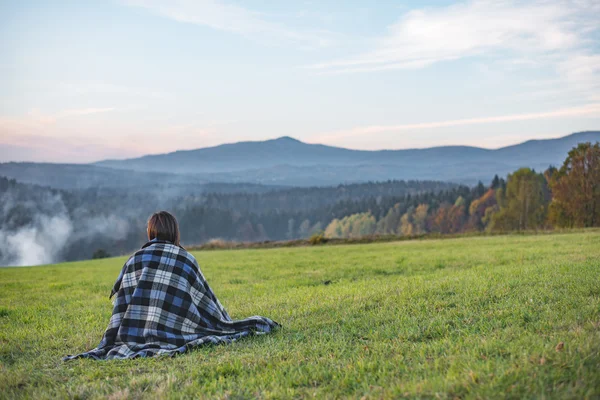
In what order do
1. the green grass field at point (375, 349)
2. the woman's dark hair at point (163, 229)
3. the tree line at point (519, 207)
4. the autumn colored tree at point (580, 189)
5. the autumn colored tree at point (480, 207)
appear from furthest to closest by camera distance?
the autumn colored tree at point (480, 207), the tree line at point (519, 207), the autumn colored tree at point (580, 189), the woman's dark hair at point (163, 229), the green grass field at point (375, 349)

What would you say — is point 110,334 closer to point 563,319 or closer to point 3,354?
point 3,354

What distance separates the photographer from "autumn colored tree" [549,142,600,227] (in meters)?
59.4

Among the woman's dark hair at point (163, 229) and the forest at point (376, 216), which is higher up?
the woman's dark hair at point (163, 229)

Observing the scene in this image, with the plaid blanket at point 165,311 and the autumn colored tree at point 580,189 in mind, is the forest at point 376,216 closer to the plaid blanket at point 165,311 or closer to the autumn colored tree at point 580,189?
Answer: the autumn colored tree at point 580,189

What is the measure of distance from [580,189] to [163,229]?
209ft

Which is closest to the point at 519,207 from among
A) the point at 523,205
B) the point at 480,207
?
the point at 523,205

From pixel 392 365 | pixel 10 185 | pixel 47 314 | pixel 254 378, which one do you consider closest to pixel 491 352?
pixel 392 365

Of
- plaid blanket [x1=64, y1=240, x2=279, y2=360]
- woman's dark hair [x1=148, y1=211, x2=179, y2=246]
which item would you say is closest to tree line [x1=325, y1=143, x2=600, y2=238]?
plaid blanket [x1=64, y1=240, x2=279, y2=360]

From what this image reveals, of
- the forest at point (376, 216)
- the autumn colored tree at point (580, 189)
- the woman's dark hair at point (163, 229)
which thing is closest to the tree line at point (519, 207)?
the autumn colored tree at point (580, 189)

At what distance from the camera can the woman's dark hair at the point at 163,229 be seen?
331 inches

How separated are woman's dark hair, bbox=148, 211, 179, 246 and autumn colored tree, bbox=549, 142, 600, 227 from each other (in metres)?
61.3

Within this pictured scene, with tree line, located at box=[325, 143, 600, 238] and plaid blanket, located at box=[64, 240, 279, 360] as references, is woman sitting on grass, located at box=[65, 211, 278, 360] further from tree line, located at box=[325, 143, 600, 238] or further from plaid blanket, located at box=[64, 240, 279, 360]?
tree line, located at box=[325, 143, 600, 238]

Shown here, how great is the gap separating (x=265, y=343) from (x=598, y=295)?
5.31 m

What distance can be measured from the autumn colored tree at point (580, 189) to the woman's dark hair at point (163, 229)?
6131cm
